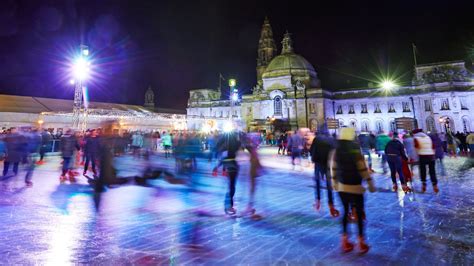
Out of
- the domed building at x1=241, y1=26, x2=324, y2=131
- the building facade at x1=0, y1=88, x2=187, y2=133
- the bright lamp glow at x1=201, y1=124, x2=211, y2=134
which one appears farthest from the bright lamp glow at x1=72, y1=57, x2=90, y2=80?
the domed building at x1=241, y1=26, x2=324, y2=131

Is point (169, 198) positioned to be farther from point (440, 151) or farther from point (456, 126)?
point (456, 126)

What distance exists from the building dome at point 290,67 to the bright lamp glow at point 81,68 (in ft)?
121

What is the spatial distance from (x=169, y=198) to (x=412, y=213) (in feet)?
19.4

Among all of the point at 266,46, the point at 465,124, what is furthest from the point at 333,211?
the point at 266,46

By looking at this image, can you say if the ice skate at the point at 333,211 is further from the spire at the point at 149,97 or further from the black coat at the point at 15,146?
the spire at the point at 149,97

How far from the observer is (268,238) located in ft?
15.1

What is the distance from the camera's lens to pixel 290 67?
178 feet

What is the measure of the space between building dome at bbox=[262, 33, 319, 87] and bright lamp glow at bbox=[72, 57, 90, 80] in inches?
1448

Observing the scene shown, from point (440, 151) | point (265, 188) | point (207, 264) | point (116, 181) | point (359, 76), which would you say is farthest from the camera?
point (359, 76)

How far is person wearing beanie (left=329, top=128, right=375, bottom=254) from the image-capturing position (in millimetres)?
4219

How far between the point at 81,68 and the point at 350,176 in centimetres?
2557

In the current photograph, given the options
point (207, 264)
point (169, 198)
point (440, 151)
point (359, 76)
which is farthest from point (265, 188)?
point (359, 76)

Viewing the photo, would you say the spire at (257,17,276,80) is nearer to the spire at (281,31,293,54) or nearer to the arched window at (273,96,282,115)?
the spire at (281,31,293,54)

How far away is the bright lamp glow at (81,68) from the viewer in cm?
2366
